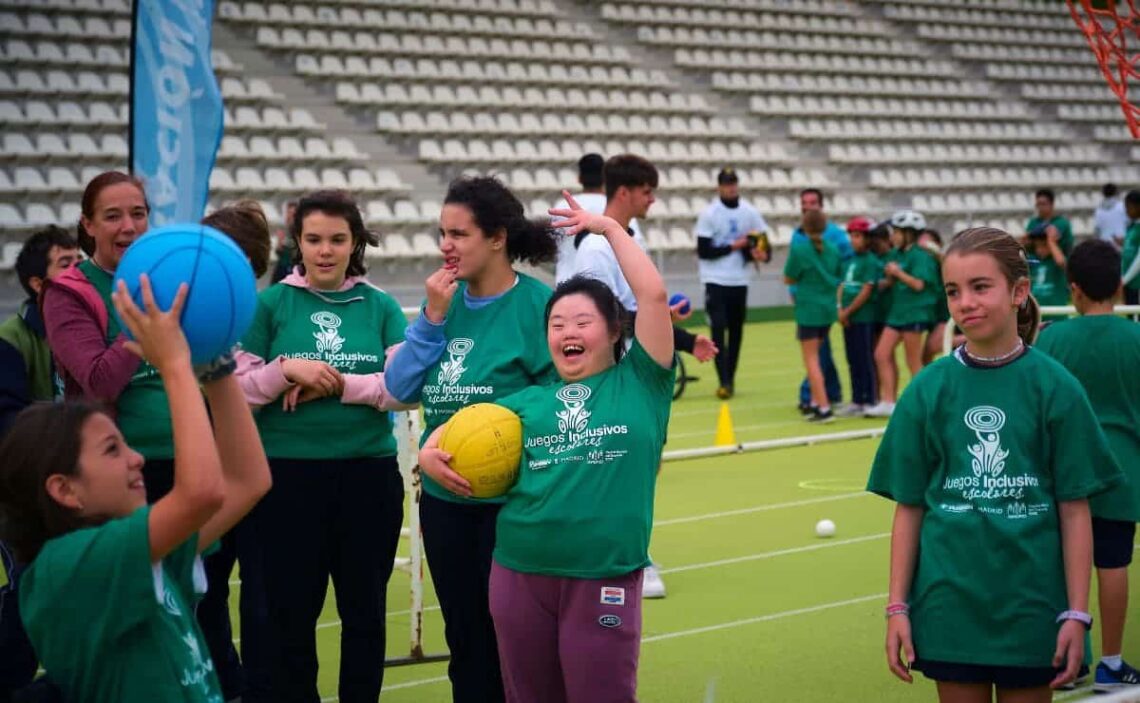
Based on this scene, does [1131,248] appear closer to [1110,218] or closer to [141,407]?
[1110,218]

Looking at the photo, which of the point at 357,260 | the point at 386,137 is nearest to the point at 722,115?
the point at 386,137

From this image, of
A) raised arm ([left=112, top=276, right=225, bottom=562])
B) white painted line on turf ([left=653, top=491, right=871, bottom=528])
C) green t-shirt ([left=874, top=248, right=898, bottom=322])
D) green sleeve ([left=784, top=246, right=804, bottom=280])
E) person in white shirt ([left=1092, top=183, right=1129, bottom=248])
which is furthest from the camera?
person in white shirt ([left=1092, top=183, right=1129, bottom=248])

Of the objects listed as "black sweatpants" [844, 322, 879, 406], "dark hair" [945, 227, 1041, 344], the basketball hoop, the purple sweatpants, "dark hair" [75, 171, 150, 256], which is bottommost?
"black sweatpants" [844, 322, 879, 406]

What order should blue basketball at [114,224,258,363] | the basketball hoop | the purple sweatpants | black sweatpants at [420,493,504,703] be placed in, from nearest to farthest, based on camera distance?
blue basketball at [114,224,258,363]
the purple sweatpants
black sweatpants at [420,493,504,703]
the basketball hoop

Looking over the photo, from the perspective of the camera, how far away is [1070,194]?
3181cm

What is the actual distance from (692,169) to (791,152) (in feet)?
10.2

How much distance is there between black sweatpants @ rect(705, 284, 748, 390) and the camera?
639 inches

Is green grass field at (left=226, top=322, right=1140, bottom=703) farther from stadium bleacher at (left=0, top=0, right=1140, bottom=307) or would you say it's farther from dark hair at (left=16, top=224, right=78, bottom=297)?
stadium bleacher at (left=0, top=0, right=1140, bottom=307)

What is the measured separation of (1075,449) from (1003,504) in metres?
0.22

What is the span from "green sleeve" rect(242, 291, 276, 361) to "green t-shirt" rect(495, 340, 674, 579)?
127 centimetres

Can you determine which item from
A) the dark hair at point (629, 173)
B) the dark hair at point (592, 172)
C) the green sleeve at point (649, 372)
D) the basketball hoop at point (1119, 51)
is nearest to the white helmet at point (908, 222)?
the basketball hoop at point (1119, 51)

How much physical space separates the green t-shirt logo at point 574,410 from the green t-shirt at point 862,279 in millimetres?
11151

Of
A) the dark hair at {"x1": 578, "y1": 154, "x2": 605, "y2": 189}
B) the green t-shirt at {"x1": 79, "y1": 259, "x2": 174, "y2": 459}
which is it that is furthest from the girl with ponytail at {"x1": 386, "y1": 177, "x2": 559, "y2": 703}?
the dark hair at {"x1": 578, "y1": 154, "x2": 605, "y2": 189}

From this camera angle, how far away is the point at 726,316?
16.3 metres
